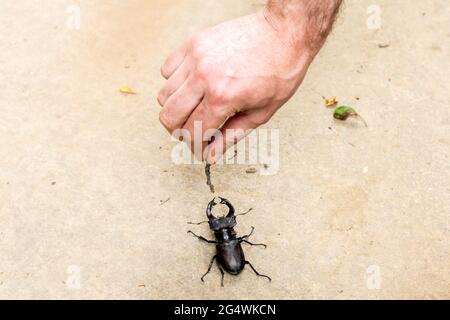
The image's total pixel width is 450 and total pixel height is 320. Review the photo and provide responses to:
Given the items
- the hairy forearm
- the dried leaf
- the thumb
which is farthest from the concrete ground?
the hairy forearm

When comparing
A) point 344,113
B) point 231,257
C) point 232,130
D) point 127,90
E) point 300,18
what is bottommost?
point 231,257

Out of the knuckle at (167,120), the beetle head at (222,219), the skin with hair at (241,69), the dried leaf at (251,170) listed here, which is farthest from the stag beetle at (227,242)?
the knuckle at (167,120)

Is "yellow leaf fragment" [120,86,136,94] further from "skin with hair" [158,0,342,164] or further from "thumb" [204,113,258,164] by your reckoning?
"thumb" [204,113,258,164]

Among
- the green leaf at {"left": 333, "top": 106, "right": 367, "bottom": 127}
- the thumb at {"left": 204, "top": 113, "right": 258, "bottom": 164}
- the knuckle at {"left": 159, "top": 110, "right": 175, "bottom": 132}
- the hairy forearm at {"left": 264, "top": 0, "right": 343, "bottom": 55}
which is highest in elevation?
the hairy forearm at {"left": 264, "top": 0, "right": 343, "bottom": 55}

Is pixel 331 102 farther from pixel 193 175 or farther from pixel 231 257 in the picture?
pixel 231 257

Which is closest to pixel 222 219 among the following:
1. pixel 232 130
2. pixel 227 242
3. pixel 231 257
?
pixel 227 242

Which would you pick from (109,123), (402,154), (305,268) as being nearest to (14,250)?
(109,123)
